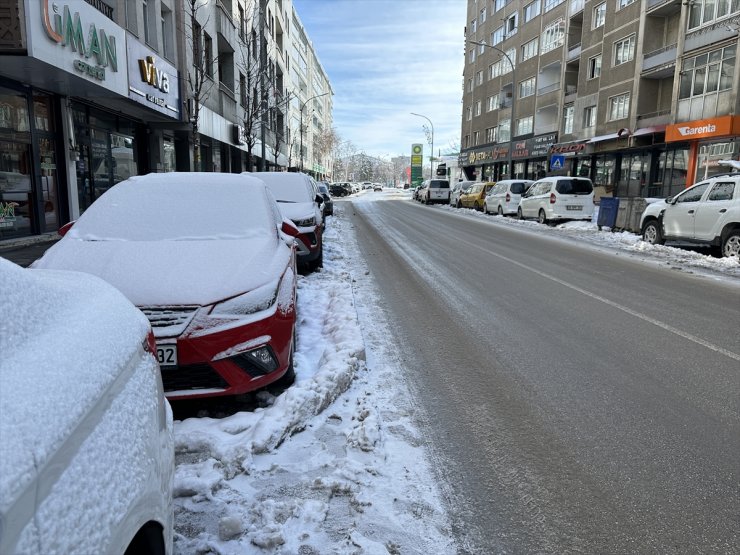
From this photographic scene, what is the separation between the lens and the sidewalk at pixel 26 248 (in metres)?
9.51

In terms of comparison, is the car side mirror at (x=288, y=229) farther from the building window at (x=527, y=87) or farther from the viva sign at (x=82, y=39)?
the building window at (x=527, y=87)

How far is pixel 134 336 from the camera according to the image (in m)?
1.88

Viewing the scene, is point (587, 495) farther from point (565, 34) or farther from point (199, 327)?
point (565, 34)

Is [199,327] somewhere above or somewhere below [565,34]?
below

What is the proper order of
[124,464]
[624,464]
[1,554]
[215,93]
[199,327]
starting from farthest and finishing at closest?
[215,93] → [199,327] → [624,464] → [124,464] → [1,554]

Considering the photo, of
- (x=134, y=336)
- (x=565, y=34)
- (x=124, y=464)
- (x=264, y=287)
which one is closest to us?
(x=124, y=464)

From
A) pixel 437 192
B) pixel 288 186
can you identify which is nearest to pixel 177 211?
pixel 288 186

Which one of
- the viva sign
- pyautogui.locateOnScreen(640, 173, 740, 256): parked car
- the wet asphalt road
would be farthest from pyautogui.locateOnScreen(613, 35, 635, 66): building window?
the viva sign

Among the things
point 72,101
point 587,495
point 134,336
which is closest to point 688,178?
point 72,101

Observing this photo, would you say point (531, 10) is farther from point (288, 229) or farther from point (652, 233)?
point (288, 229)

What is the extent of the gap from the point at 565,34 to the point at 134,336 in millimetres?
45225

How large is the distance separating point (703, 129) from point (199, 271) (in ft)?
87.2

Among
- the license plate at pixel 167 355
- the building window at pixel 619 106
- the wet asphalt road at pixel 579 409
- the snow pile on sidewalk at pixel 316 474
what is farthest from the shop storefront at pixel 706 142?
the license plate at pixel 167 355

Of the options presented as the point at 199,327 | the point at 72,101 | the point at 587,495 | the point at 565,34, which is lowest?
the point at 587,495
